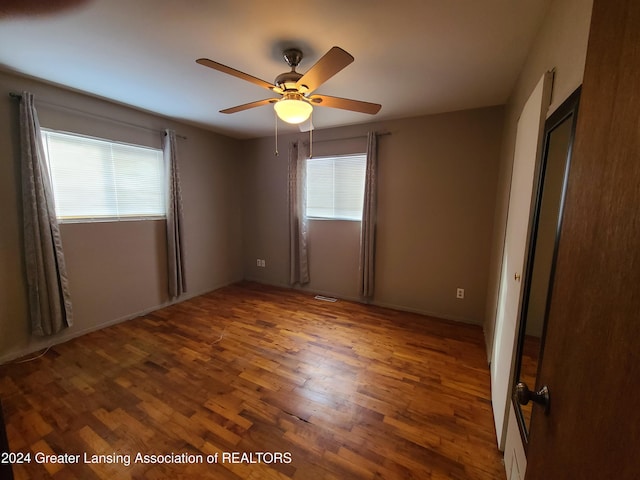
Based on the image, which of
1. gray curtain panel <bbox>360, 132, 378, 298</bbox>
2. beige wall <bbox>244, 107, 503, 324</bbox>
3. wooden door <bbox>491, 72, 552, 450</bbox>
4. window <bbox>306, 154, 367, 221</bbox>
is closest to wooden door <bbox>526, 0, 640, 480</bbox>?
wooden door <bbox>491, 72, 552, 450</bbox>

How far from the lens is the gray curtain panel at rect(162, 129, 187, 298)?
322 centimetres

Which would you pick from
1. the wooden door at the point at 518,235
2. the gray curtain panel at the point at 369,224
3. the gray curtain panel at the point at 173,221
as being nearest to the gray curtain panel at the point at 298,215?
the gray curtain panel at the point at 369,224

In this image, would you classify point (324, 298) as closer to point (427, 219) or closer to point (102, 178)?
point (427, 219)

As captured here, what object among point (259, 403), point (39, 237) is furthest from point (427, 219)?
point (39, 237)

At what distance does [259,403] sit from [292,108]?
1973mm

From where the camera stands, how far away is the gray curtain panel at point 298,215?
12.3ft

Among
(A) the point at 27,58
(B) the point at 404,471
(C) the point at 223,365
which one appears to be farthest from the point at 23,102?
(B) the point at 404,471

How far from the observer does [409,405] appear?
177 centimetres

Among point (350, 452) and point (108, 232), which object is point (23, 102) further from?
point (350, 452)

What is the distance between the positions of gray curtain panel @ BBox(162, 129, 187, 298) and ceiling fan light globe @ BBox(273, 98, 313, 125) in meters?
2.16

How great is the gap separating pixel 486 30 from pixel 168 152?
10.8 feet

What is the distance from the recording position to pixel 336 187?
3625 millimetres

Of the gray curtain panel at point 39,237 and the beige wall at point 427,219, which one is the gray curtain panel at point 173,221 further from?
the beige wall at point 427,219

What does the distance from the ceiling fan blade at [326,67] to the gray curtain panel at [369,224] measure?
1.66 meters
